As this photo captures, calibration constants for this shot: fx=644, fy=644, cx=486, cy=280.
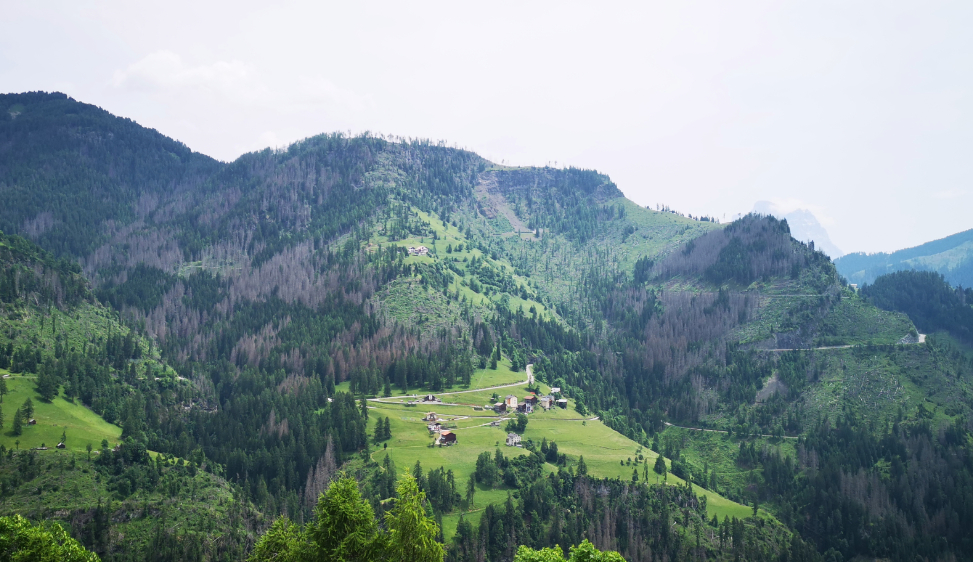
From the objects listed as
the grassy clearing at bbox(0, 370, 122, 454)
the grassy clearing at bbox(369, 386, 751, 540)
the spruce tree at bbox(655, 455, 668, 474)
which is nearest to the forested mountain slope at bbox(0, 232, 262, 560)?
the grassy clearing at bbox(0, 370, 122, 454)

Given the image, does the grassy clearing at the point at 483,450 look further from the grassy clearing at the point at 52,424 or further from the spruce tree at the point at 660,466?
the grassy clearing at the point at 52,424

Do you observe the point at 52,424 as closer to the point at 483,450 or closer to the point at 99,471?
the point at 99,471

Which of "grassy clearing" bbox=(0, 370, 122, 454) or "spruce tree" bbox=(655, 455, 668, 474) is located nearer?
"grassy clearing" bbox=(0, 370, 122, 454)

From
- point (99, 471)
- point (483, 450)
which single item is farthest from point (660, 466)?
point (99, 471)

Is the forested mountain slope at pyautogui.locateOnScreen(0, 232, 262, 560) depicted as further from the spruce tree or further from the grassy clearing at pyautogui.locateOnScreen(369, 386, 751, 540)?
the spruce tree

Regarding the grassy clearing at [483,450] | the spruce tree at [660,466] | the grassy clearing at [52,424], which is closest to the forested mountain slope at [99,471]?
the grassy clearing at [52,424]

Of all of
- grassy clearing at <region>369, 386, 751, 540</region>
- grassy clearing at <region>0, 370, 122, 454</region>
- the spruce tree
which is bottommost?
the spruce tree

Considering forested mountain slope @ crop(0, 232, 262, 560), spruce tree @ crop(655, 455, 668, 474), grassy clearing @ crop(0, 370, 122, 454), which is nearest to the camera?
forested mountain slope @ crop(0, 232, 262, 560)

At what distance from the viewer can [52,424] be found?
5620 inches

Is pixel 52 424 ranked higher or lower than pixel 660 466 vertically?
higher

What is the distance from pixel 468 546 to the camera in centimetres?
13375

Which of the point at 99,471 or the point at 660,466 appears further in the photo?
the point at 660,466

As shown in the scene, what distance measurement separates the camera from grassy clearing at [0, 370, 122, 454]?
134125mm

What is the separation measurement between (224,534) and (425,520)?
88720mm
